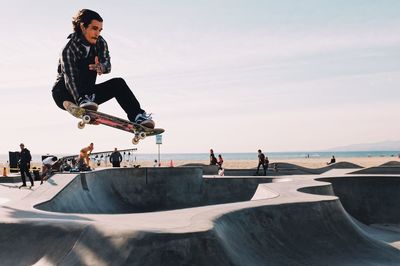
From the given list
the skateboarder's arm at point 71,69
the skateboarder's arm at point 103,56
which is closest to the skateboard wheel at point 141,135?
the skateboarder's arm at point 103,56

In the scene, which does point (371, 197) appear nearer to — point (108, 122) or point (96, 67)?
point (108, 122)

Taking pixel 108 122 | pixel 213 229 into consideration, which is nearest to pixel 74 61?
pixel 108 122

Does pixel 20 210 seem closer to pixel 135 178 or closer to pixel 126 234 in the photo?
pixel 126 234

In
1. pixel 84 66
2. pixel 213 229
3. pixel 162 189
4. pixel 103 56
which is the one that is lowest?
pixel 162 189

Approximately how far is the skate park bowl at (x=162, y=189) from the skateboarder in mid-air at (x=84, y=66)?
14.6 ft

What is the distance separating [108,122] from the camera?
12.2 meters

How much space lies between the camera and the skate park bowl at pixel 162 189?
1562cm

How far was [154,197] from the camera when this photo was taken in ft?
55.8

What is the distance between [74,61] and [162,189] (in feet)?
24.8

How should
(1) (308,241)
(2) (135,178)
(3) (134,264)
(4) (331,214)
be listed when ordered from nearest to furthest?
(3) (134,264)
(1) (308,241)
(4) (331,214)
(2) (135,178)

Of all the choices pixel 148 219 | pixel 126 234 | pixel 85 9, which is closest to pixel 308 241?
pixel 148 219

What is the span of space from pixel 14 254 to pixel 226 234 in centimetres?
303

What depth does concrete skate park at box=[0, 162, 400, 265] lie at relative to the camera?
5719mm

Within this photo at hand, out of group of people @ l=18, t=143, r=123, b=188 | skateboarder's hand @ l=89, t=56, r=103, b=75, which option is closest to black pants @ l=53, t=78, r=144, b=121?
skateboarder's hand @ l=89, t=56, r=103, b=75
